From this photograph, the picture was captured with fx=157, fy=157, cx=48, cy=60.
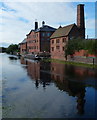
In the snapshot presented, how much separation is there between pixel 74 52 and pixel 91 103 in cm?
3010

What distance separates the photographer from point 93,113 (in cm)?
914

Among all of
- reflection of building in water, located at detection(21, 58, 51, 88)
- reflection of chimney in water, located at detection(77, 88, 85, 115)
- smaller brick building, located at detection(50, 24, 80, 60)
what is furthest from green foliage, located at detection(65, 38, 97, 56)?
reflection of chimney in water, located at detection(77, 88, 85, 115)

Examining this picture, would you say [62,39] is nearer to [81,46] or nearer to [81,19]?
[81,19]

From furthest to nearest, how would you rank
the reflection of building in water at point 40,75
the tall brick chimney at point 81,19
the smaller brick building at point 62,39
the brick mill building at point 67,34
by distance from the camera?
the tall brick chimney at point 81,19, the brick mill building at point 67,34, the smaller brick building at point 62,39, the reflection of building in water at point 40,75

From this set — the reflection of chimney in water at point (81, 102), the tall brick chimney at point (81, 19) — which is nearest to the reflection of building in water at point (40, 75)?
the reflection of chimney in water at point (81, 102)

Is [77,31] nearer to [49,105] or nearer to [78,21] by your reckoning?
[78,21]

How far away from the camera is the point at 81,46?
126 feet

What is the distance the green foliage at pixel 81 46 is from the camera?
106 ft

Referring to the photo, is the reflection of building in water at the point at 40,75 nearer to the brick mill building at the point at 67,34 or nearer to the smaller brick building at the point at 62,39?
the smaller brick building at the point at 62,39

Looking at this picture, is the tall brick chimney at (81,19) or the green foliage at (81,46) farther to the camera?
the tall brick chimney at (81,19)

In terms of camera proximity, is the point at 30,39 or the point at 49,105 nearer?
the point at 49,105

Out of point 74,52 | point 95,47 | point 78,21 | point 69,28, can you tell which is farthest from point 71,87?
point 78,21

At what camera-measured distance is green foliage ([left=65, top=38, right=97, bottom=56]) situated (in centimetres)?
3230

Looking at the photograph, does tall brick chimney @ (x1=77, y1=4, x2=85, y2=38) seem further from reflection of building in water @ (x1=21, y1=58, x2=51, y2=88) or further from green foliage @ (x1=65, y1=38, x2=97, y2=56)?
reflection of building in water @ (x1=21, y1=58, x2=51, y2=88)
